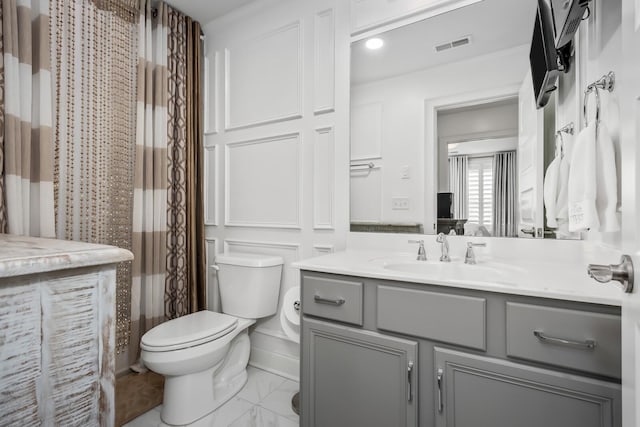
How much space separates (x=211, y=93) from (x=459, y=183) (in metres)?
1.93

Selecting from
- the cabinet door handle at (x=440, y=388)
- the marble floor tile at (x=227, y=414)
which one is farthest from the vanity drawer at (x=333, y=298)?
the marble floor tile at (x=227, y=414)

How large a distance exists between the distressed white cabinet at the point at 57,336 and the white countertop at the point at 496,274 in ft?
2.66

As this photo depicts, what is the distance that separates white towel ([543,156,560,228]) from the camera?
1239 millimetres

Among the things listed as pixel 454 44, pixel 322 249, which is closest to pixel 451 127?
pixel 454 44

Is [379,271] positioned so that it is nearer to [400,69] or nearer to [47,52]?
[400,69]

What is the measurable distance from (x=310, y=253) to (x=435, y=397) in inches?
42.1

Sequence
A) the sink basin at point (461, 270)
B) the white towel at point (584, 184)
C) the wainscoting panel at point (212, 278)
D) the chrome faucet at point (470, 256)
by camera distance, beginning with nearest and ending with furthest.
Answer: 1. the white towel at point (584, 184)
2. the sink basin at point (461, 270)
3. the chrome faucet at point (470, 256)
4. the wainscoting panel at point (212, 278)

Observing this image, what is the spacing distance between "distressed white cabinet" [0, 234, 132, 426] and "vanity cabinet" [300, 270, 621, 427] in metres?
0.82

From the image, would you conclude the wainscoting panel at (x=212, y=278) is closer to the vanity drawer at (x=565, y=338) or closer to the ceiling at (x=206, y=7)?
the ceiling at (x=206, y=7)

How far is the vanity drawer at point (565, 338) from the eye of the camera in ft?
2.77

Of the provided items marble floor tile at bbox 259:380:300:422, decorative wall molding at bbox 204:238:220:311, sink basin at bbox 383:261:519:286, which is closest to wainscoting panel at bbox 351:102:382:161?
sink basin at bbox 383:261:519:286

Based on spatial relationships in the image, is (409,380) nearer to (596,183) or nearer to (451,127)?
(596,183)

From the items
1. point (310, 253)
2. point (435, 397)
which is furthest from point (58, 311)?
point (310, 253)

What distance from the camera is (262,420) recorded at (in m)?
1.60
